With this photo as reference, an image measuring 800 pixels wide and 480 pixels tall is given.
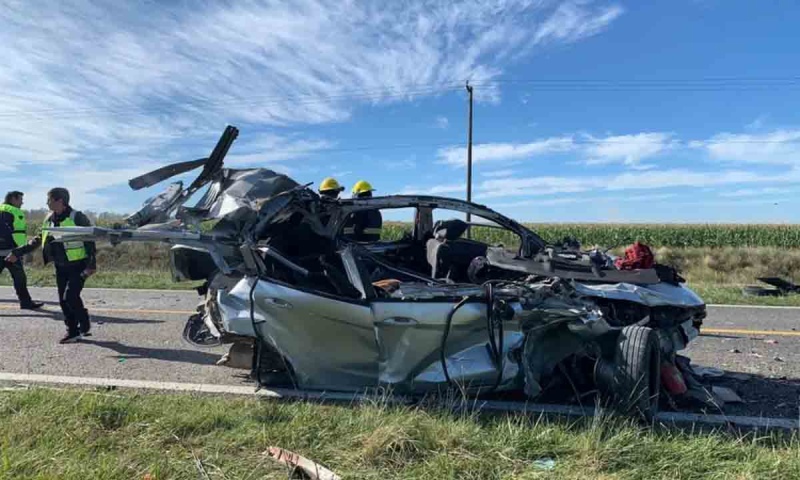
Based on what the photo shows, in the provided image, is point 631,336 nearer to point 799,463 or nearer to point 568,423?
point 568,423

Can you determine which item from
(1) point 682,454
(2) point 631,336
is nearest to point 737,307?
(2) point 631,336

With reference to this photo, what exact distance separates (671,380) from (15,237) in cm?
916

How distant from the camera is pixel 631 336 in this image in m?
3.66

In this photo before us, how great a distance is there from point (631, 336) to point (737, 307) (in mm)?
6192

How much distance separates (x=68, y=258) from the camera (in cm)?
607

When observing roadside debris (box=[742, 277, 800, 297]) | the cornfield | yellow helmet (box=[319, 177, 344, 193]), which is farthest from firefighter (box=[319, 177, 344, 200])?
the cornfield

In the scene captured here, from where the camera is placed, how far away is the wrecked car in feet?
12.4

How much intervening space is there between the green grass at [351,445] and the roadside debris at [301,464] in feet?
0.20

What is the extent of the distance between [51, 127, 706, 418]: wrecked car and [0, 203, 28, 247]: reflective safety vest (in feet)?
17.2

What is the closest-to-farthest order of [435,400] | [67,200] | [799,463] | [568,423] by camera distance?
[799,463] → [568,423] → [435,400] → [67,200]

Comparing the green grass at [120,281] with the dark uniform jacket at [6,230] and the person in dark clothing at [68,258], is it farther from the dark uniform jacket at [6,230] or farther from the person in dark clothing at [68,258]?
the person in dark clothing at [68,258]

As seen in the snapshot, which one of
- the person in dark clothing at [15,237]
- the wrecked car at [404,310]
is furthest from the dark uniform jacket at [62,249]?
the person in dark clothing at [15,237]

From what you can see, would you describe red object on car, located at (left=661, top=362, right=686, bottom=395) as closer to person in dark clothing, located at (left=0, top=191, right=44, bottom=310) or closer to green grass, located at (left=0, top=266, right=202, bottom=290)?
person in dark clothing, located at (left=0, top=191, right=44, bottom=310)

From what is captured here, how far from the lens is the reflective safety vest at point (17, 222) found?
8562mm
